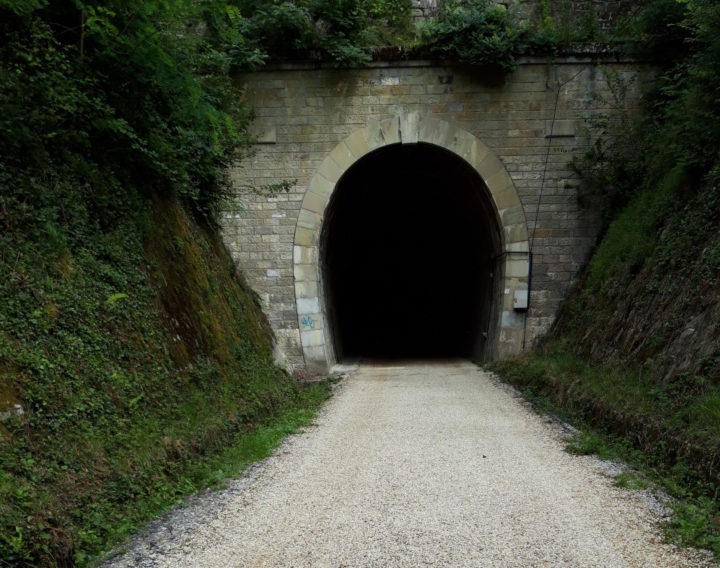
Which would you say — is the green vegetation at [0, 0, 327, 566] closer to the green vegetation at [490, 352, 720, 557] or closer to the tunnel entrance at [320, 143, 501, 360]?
the green vegetation at [490, 352, 720, 557]

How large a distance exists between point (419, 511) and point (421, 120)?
33.8 feet

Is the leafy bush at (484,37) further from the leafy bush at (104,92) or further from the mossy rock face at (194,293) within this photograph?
the mossy rock face at (194,293)

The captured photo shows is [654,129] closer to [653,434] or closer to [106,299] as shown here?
[653,434]

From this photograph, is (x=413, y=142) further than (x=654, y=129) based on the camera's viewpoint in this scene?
Yes

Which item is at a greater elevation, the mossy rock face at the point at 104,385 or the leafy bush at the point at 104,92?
the leafy bush at the point at 104,92

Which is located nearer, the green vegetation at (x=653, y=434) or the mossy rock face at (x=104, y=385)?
the mossy rock face at (x=104, y=385)

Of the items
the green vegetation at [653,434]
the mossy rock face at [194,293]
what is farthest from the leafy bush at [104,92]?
the green vegetation at [653,434]

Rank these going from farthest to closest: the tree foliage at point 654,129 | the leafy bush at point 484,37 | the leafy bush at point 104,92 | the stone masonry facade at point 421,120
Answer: the stone masonry facade at point 421,120 < the leafy bush at point 484,37 < the tree foliage at point 654,129 < the leafy bush at point 104,92

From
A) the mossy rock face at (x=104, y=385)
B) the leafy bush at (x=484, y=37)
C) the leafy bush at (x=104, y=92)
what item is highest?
the leafy bush at (x=484, y=37)

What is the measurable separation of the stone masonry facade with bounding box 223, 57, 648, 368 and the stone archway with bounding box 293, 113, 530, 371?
9cm

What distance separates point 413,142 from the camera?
1312 centimetres

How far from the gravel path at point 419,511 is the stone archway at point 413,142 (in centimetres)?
646

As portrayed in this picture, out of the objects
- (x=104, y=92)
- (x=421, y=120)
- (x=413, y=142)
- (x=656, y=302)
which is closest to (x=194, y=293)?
(x=104, y=92)

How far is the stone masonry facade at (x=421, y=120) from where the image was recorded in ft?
42.4
